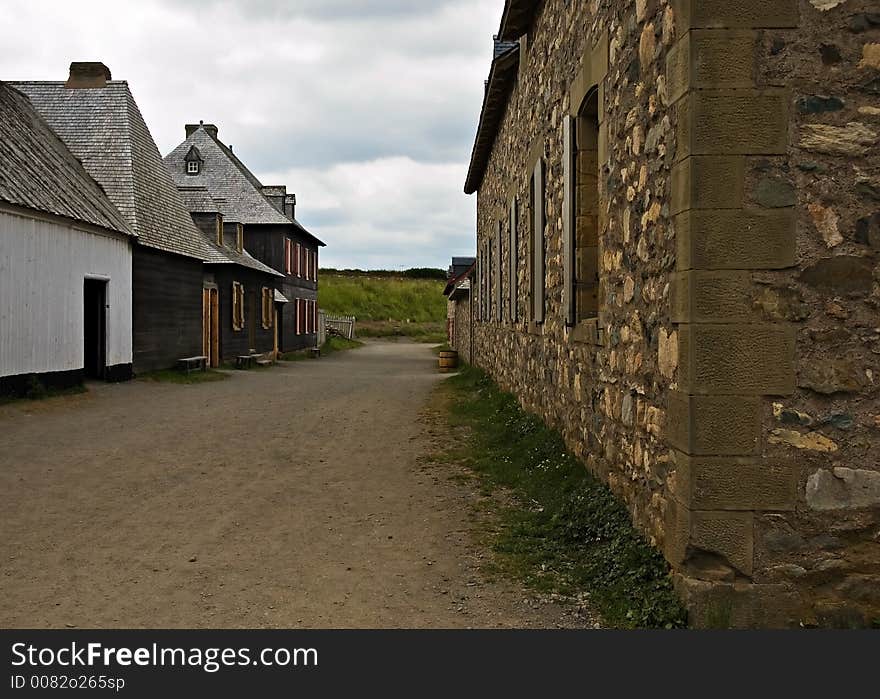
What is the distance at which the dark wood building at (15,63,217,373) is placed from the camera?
1872 cm

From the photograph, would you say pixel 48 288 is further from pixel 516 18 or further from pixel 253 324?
pixel 253 324

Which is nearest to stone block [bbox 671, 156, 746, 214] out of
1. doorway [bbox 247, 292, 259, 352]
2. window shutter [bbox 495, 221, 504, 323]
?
window shutter [bbox 495, 221, 504, 323]

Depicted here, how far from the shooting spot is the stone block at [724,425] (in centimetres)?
384

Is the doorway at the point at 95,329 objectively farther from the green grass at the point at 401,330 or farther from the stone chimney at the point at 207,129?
the green grass at the point at 401,330

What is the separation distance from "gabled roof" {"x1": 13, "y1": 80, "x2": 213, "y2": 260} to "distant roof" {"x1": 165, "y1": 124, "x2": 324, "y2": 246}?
28.1 ft

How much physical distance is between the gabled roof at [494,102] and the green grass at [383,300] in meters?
36.7

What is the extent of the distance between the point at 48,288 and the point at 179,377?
195 inches

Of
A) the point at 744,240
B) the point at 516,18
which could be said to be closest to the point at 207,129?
the point at 516,18

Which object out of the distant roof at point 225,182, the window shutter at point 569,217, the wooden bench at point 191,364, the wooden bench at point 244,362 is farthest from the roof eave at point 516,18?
the distant roof at point 225,182

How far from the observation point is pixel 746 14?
3.85 m

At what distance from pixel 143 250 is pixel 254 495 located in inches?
515

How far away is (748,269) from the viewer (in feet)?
12.7

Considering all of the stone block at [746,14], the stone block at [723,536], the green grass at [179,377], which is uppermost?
the stone block at [746,14]

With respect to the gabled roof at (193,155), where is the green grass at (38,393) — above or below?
below
